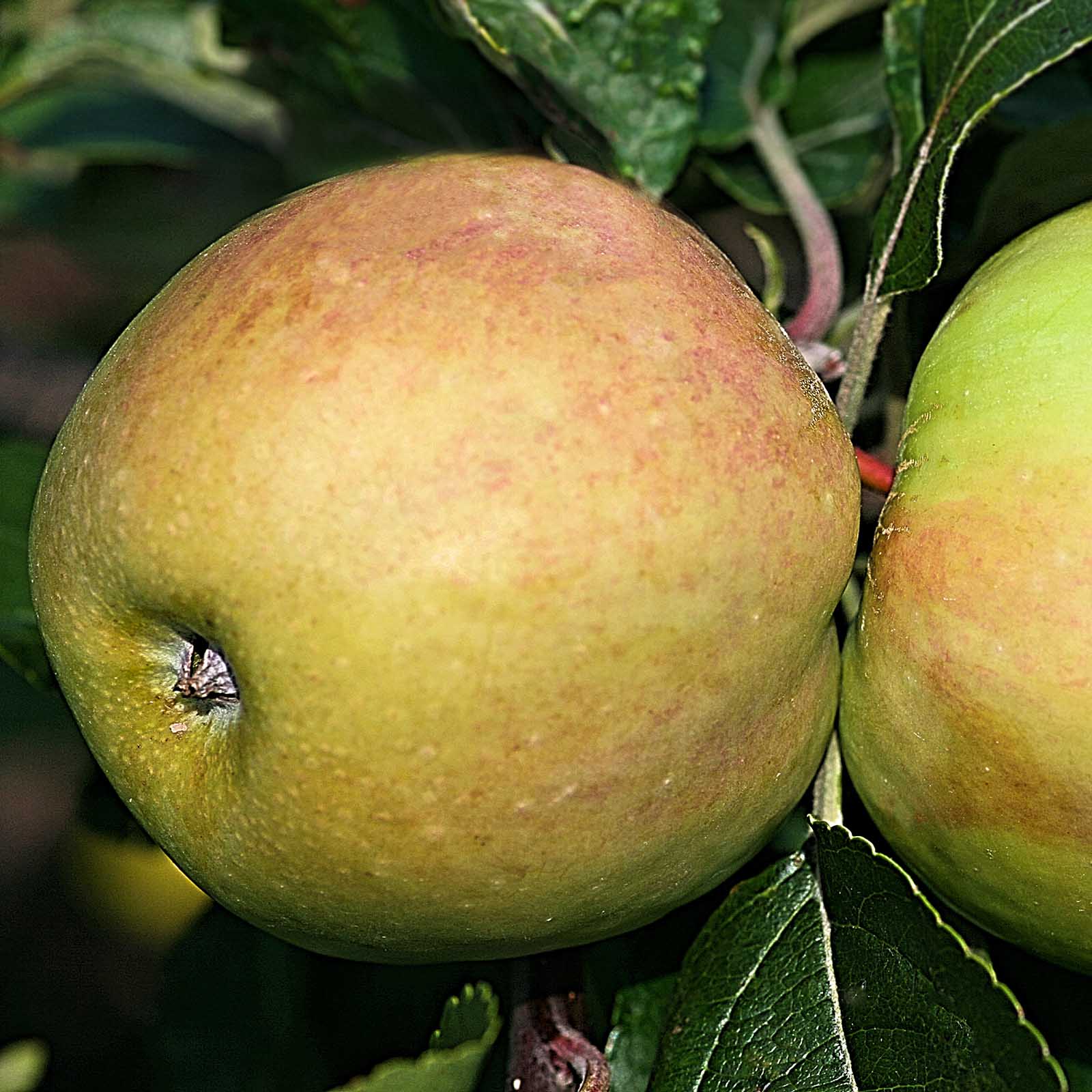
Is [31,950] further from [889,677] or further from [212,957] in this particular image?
[889,677]

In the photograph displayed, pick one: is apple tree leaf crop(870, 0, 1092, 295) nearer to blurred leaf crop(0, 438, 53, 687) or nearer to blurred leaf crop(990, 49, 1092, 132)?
blurred leaf crop(990, 49, 1092, 132)

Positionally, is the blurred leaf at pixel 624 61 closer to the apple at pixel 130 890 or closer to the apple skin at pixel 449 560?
the apple skin at pixel 449 560

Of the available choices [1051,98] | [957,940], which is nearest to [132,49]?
[1051,98]

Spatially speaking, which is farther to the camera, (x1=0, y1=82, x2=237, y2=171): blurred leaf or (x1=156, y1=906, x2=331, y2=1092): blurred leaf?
(x1=0, y1=82, x2=237, y2=171): blurred leaf

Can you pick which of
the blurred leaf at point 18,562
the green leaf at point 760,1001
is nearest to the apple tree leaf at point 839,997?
the green leaf at point 760,1001

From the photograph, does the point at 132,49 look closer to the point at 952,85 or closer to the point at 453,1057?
the point at 952,85

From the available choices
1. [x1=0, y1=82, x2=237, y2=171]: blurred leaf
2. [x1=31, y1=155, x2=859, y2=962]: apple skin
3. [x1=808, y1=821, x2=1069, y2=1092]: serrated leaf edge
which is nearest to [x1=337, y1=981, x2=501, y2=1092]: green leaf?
[x1=31, y1=155, x2=859, y2=962]: apple skin

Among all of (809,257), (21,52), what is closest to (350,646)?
(809,257)
